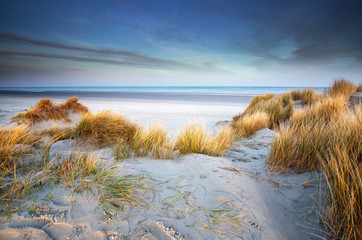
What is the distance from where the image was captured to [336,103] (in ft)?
15.5

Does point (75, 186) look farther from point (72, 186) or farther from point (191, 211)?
point (191, 211)

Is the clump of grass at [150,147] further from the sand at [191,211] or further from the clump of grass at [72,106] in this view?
the clump of grass at [72,106]

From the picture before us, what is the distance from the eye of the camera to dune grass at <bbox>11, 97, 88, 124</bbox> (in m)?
5.83

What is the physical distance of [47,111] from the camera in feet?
20.4

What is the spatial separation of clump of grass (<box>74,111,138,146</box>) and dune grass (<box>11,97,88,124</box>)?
313cm

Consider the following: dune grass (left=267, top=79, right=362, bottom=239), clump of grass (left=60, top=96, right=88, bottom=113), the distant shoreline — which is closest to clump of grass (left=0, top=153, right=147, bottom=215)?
dune grass (left=267, top=79, right=362, bottom=239)

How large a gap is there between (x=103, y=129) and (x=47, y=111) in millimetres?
3888

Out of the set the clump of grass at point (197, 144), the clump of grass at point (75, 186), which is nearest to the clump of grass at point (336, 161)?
the clump of grass at point (197, 144)

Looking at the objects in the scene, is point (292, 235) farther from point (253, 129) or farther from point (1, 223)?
point (253, 129)

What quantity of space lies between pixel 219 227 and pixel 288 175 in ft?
4.57

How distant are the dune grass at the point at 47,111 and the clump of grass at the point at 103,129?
3135 mm

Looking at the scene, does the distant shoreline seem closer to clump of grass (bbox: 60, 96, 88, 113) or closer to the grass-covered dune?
clump of grass (bbox: 60, 96, 88, 113)

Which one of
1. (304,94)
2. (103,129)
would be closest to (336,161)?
(103,129)

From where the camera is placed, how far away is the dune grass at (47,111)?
5.83 meters
